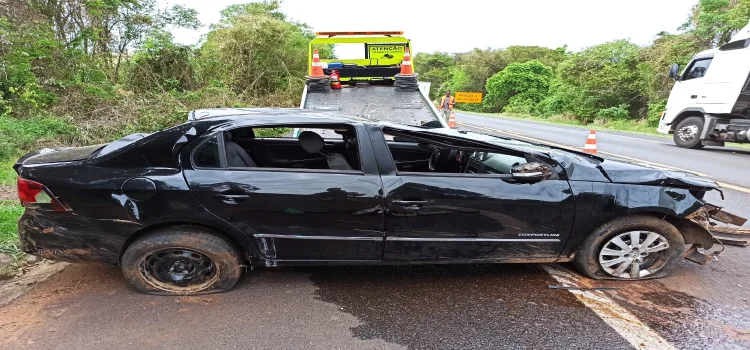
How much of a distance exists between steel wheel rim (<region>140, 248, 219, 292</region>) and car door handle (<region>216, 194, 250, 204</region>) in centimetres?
43

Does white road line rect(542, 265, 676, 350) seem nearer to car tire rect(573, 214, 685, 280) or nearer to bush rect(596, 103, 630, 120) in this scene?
car tire rect(573, 214, 685, 280)

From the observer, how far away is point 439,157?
11.8 ft

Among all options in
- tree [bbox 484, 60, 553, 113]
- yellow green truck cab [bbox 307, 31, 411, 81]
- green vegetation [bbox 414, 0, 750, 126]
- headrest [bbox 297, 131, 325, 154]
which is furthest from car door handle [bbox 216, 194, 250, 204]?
tree [bbox 484, 60, 553, 113]

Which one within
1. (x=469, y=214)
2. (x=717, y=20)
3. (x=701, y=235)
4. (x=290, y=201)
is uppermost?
(x=717, y=20)

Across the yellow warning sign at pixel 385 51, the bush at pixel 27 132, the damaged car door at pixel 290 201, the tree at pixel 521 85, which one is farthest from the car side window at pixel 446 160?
the tree at pixel 521 85

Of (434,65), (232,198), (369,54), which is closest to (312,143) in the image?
(232,198)

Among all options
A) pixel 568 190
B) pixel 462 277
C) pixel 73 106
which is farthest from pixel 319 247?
pixel 73 106

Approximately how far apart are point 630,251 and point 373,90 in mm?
6041

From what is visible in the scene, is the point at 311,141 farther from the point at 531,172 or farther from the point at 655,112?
the point at 655,112

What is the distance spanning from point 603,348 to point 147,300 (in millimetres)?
2829

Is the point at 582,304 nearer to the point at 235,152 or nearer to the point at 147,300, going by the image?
the point at 235,152

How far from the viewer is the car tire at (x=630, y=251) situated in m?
2.99

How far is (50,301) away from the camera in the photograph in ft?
9.04

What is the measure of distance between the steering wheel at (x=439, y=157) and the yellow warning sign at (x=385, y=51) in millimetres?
6820
